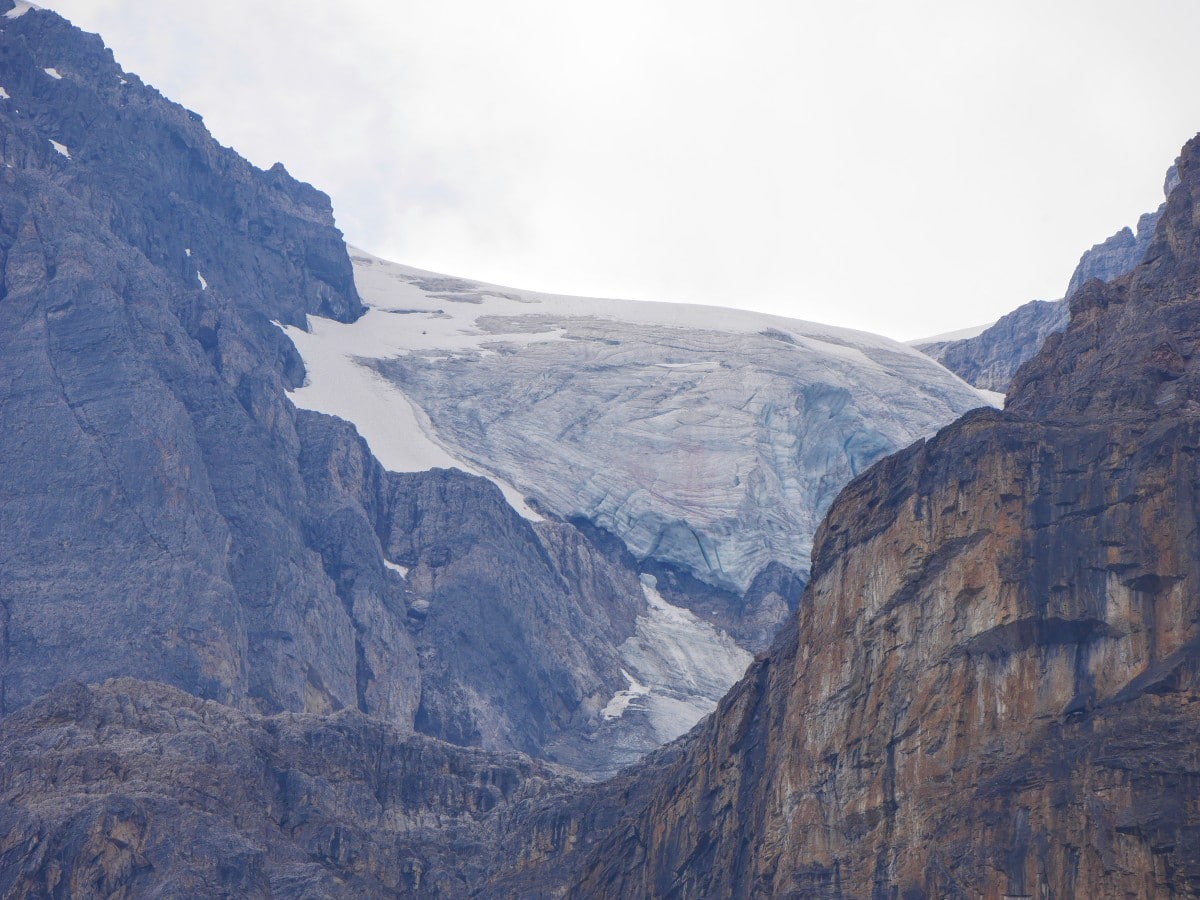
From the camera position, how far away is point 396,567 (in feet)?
395

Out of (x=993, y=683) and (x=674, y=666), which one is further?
(x=674, y=666)

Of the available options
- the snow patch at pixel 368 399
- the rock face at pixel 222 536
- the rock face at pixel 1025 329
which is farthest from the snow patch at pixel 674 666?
the rock face at pixel 1025 329

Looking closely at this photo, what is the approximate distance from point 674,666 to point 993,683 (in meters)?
73.0

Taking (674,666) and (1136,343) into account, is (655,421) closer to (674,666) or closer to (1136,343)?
(674,666)

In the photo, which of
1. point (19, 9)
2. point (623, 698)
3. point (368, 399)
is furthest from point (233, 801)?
point (19, 9)

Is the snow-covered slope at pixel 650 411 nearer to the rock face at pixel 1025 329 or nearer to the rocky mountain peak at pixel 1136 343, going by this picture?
the rock face at pixel 1025 329

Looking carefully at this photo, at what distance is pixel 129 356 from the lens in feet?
380

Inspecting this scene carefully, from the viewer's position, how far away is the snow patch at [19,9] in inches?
5758

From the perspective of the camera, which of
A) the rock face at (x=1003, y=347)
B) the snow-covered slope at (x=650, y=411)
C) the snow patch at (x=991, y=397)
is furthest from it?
the rock face at (x=1003, y=347)

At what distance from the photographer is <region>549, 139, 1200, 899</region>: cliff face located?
4931 cm

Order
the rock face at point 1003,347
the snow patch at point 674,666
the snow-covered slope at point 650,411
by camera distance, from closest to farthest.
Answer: the snow patch at point 674,666 < the snow-covered slope at point 650,411 < the rock face at point 1003,347

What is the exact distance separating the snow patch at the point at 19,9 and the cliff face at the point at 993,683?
9826 centimetres

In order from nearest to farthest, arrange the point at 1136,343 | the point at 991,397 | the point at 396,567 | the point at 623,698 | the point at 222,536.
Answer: the point at 1136,343, the point at 222,536, the point at 623,698, the point at 396,567, the point at 991,397

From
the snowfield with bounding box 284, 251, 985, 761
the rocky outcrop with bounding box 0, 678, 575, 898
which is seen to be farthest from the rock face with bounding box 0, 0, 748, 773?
the rocky outcrop with bounding box 0, 678, 575, 898
